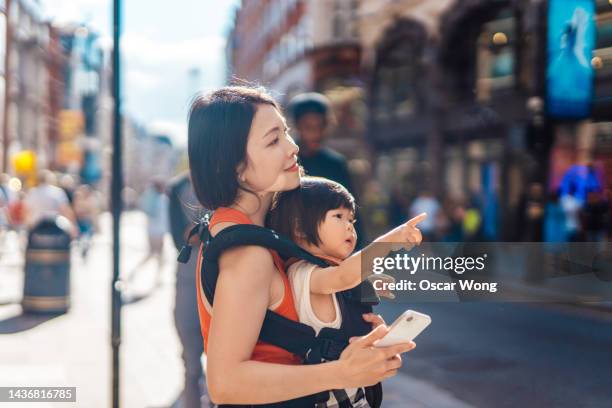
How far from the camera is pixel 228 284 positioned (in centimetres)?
144

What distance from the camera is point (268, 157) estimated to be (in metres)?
1.59

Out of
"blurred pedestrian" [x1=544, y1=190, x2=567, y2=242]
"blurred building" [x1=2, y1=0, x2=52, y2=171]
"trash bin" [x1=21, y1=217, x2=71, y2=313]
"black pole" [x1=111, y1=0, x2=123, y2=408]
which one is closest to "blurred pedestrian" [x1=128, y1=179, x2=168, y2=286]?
"trash bin" [x1=21, y1=217, x2=71, y2=313]

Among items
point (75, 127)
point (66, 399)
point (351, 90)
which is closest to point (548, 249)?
point (66, 399)

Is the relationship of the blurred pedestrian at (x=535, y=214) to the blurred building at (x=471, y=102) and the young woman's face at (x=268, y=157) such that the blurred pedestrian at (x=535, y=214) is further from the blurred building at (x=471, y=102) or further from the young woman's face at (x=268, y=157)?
the young woman's face at (x=268, y=157)

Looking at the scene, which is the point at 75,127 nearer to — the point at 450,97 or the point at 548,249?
the point at 450,97

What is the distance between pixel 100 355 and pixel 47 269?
2.99 m

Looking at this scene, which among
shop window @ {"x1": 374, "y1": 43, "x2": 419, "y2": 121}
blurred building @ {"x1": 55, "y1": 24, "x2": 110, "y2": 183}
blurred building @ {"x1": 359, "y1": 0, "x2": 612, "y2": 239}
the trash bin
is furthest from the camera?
blurred building @ {"x1": 55, "y1": 24, "x2": 110, "y2": 183}

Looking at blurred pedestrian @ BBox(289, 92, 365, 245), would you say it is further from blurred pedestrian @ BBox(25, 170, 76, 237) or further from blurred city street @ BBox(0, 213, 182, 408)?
Result: blurred pedestrian @ BBox(25, 170, 76, 237)

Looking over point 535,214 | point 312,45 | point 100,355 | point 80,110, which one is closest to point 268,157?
point 100,355

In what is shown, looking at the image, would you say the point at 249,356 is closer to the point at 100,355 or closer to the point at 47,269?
the point at 100,355

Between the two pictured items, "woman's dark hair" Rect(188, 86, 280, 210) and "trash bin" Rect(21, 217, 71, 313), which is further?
"trash bin" Rect(21, 217, 71, 313)

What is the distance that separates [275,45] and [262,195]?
41.1 m

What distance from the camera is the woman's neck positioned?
1.64 meters

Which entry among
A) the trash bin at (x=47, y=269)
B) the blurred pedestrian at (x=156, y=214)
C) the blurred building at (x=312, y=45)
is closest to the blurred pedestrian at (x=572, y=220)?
the blurred pedestrian at (x=156, y=214)
